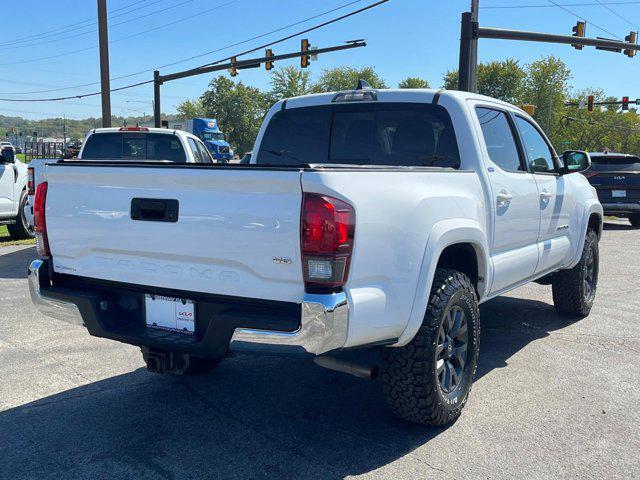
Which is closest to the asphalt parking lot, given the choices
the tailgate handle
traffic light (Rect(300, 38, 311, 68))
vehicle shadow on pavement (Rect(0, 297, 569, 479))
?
vehicle shadow on pavement (Rect(0, 297, 569, 479))

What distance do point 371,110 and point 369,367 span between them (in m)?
2.13

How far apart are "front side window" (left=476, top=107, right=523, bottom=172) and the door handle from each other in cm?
25

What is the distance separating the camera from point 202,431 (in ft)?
11.9

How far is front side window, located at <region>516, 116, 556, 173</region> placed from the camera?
5.20m

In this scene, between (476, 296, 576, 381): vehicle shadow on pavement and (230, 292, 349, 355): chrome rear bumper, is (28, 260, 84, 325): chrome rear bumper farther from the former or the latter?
(476, 296, 576, 381): vehicle shadow on pavement

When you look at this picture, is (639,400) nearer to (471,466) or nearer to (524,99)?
(471,466)

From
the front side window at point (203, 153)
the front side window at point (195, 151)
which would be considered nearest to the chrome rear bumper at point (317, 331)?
the front side window at point (195, 151)

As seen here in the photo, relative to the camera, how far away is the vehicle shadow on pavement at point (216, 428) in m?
3.19

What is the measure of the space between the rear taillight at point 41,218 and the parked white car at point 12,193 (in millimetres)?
8158

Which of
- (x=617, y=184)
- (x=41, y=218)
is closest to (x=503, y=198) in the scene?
(x=41, y=218)

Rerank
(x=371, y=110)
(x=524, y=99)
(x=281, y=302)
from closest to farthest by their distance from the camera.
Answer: (x=281, y=302), (x=371, y=110), (x=524, y=99)

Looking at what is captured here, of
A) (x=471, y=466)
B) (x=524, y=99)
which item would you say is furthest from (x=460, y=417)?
(x=524, y=99)

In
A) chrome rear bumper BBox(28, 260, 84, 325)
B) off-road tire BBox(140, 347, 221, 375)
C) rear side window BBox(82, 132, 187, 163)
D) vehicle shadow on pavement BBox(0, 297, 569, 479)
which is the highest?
rear side window BBox(82, 132, 187, 163)

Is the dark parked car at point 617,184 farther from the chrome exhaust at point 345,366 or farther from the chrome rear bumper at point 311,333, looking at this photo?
the chrome rear bumper at point 311,333
